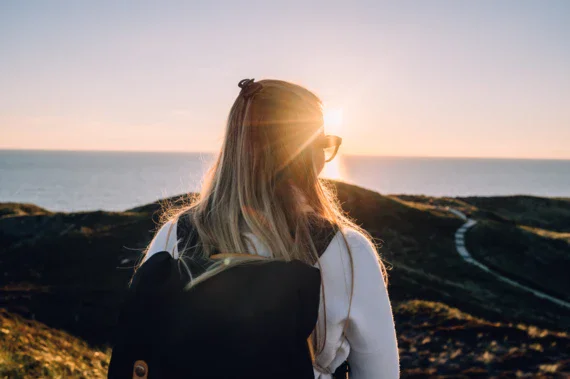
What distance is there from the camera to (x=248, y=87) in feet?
8.63

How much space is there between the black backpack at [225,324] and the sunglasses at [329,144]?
2.76ft

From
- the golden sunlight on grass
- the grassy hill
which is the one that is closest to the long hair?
the golden sunlight on grass

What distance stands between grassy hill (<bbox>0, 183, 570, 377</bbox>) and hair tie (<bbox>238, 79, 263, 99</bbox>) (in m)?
9.50

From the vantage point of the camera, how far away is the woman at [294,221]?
7.61 ft

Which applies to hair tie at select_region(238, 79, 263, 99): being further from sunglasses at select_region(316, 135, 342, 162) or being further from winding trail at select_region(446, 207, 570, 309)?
winding trail at select_region(446, 207, 570, 309)

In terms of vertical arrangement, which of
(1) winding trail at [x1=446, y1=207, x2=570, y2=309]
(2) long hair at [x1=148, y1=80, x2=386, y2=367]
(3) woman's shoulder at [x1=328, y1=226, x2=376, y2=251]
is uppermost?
(2) long hair at [x1=148, y1=80, x2=386, y2=367]

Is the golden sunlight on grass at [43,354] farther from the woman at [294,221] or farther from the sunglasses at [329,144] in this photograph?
the sunglasses at [329,144]

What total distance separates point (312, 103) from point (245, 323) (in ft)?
4.24

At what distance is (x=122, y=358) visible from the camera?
7.02 feet

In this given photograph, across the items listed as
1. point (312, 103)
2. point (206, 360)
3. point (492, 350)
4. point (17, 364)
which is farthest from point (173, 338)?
point (492, 350)

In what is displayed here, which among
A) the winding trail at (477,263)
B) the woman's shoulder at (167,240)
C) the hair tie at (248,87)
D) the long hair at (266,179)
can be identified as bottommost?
the winding trail at (477,263)

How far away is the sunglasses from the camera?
8.77ft

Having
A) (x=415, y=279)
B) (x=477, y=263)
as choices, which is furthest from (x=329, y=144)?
(x=477, y=263)

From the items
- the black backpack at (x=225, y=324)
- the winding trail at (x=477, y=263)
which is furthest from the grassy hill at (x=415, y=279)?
the black backpack at (x=225, y=324)
